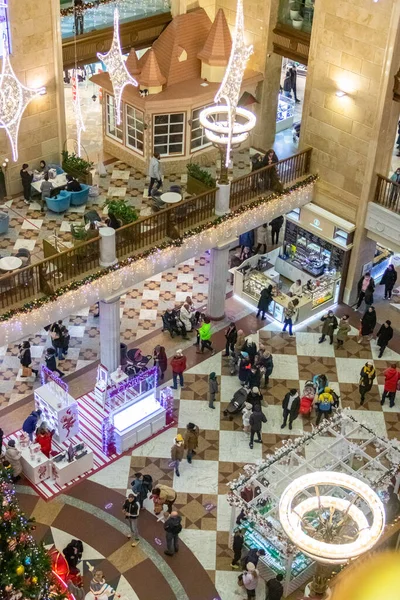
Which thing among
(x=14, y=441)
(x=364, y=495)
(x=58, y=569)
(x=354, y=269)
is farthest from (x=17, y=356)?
(x=364, y=495)

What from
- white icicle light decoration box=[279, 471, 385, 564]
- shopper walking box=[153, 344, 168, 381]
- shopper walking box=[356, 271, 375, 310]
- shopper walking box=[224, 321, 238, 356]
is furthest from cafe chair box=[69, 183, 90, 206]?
white icicle light decoration box=[279, 471, 385, 564]

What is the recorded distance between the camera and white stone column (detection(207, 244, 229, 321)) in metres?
19.9

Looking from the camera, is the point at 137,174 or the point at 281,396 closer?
the point at 281,396

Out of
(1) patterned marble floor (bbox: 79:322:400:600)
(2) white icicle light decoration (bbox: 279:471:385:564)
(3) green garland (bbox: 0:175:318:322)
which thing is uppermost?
(2) white icicle light decoration (bbox: 279:471:385:564)

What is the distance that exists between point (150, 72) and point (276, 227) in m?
5.27

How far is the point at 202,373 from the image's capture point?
1942cm

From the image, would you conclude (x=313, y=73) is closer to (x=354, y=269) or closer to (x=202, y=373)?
(x=354, y=269)

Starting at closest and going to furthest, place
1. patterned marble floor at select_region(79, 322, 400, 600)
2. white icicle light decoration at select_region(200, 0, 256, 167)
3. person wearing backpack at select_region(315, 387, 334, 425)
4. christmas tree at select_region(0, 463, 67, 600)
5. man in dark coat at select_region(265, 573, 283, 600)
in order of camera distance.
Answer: christmas tree at select_region(0, 463, 67, 600), man in dark coat at select_region(265, 573, 283, 600), patterned marble floor at select_region(79, 322, 400, 600), white icicle light decoration at select_region(200, 0, 256, 167), person wearing backpack at select_region(315, 387, 334, 425)

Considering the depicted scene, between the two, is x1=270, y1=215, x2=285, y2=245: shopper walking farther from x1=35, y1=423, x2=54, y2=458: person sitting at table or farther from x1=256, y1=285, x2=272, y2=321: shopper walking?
x1=35, y1=423, x2=54, y2=458: person sitting at table

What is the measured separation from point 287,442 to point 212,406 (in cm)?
240

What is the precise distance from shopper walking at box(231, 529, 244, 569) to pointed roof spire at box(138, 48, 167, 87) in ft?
32.0

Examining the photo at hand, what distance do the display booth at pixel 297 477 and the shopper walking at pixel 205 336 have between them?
3507 millimetres

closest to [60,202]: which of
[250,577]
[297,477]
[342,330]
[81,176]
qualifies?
[81,176]

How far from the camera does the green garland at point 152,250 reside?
647 inches
